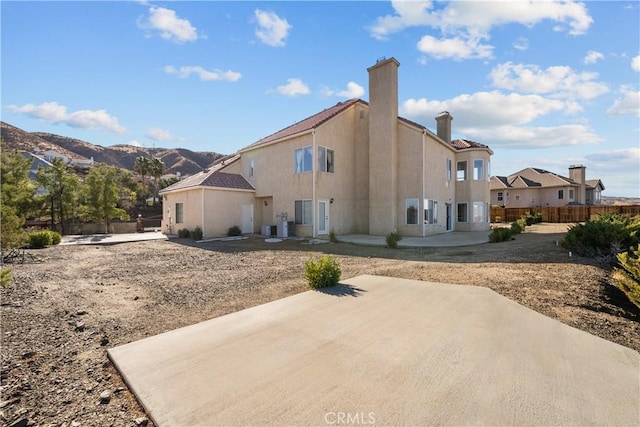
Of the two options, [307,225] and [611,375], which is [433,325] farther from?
[307,225]

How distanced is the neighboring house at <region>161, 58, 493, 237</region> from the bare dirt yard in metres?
6.84

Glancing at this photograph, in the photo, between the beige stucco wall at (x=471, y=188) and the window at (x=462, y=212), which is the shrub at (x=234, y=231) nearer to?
the beige stucco wall at (x=471, y=188)

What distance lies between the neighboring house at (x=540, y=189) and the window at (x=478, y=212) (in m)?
23.6

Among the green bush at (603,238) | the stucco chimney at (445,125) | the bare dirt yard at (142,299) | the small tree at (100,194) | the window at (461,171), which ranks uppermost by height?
the stucco chimney at (445,125)

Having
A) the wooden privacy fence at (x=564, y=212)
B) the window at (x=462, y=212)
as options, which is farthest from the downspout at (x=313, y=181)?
the wooden privacy fence at (x=564, y=212)

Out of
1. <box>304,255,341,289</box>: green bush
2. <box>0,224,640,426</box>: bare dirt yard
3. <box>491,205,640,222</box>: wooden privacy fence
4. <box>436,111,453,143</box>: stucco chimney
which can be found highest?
<box>436,111,453,143</box>: stucco chimney

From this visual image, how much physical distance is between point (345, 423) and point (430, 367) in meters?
1.31

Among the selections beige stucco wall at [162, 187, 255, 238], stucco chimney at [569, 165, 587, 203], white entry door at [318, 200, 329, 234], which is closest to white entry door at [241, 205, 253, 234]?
beige stucco wall at [162, 187, 255, 238]

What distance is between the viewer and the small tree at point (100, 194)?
887 inches

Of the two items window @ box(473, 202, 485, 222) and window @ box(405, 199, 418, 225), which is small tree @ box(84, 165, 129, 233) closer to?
window @ box(405, 199, 418, 225)

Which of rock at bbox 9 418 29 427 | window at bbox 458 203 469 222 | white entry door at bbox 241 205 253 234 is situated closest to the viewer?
rock at bbox 9 418 29 427

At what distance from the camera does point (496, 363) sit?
11.4 feet

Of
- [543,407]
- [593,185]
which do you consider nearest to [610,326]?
[543,407]

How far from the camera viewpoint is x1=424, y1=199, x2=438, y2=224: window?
1909cm
